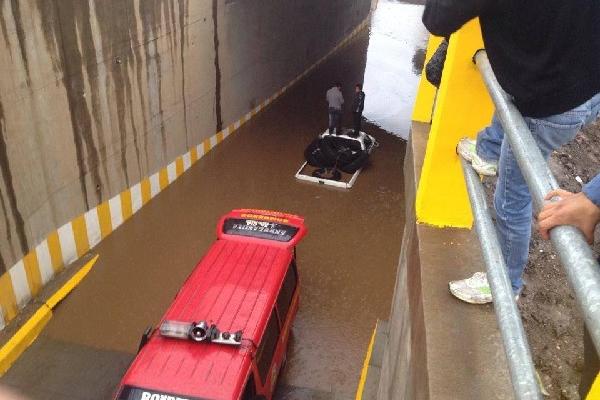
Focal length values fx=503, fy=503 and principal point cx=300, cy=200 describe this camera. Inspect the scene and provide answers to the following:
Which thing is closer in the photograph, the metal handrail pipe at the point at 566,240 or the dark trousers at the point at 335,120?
the metal handrail pipe at the point at 566,240

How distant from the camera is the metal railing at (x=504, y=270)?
40.4 inches

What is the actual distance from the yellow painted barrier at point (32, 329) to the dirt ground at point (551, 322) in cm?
705

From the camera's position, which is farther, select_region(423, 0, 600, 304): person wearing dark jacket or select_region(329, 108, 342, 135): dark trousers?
select_region(329, 108, 342, 135): dark trousers

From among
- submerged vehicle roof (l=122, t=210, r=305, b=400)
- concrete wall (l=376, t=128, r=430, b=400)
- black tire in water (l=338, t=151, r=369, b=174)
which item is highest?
concrete wall (l=376, t=128, r=430, b=400)

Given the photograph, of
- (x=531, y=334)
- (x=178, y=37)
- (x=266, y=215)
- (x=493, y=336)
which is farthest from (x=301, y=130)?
(x=493, y=336)

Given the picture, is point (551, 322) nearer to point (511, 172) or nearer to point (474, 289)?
point (474, 289)

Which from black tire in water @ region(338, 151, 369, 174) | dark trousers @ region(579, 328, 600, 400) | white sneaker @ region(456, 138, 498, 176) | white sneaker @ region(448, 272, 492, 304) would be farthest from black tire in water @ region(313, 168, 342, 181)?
dark trousers @ region(579, 328, 600, 400)

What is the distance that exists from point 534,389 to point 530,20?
5.37 ft

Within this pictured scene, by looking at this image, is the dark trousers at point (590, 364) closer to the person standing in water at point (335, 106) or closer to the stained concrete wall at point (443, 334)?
the stained concrete wall at point (443, 334)

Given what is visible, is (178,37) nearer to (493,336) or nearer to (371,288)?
(371,288)

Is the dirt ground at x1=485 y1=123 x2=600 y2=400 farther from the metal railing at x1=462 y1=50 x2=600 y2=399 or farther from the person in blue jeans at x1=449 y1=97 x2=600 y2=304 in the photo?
the metal railing at x1=462 y1=50 x2=600 y2=399

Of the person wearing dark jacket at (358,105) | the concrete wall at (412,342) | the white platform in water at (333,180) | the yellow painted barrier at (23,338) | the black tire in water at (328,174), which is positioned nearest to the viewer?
the concrete wall at (412,342)

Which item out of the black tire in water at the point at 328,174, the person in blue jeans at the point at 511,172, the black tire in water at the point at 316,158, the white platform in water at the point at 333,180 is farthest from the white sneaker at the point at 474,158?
the black tire in water at the point at 316,158

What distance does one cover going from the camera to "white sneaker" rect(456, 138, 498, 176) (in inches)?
101
